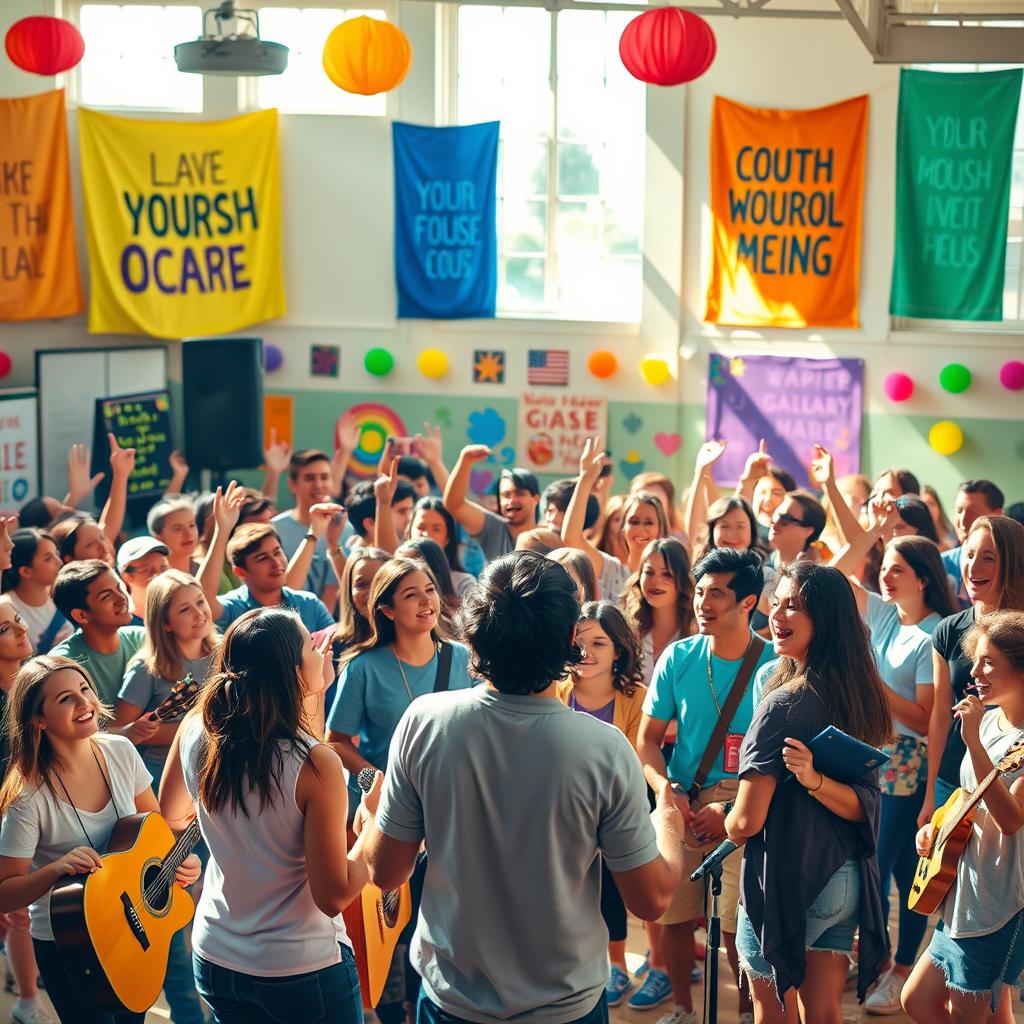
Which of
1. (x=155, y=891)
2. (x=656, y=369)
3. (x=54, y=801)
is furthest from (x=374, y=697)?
(x=656, y=369)

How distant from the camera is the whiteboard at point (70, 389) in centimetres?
966

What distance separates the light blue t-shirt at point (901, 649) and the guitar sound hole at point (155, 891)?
7.49 feet

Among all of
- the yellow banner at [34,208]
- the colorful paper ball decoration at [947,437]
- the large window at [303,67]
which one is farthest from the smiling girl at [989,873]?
the yellow banner at [34,208]

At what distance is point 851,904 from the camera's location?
3.30m

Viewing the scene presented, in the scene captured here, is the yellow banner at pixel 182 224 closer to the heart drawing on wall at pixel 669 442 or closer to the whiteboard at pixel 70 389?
the whiteboard at pixel 70 389

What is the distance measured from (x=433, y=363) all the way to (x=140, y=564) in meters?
5.27

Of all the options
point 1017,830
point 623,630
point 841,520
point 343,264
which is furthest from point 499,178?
point 1017,830

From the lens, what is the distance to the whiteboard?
9664 mm

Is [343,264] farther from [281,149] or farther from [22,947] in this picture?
[22,947]

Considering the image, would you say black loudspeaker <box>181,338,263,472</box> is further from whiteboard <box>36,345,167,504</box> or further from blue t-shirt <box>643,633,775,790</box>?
blue t-shirt <box>643,633,775,790</box>

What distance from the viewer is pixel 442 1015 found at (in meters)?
2.51

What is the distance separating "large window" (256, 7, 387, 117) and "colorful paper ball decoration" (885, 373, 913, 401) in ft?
14.0

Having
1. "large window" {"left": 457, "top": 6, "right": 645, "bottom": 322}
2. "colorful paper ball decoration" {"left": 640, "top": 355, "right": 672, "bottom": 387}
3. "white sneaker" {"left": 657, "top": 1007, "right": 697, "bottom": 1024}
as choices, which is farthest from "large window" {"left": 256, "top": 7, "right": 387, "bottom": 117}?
"white sneaker" {"left": 657, "top": 1007, "right": 697, "bottom": 1024}

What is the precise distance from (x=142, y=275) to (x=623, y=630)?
7092 millimetres
